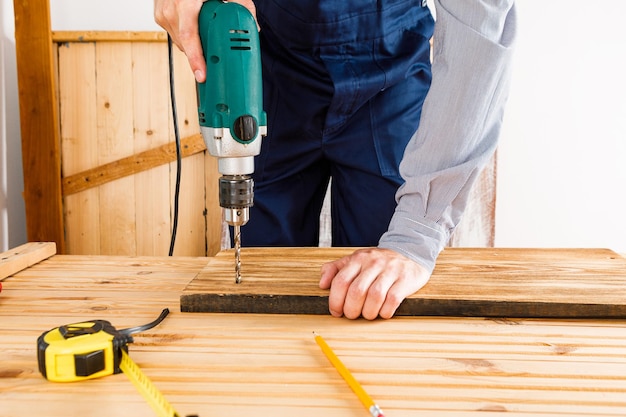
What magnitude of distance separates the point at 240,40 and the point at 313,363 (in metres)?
0.46

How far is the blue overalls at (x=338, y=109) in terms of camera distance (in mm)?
1069

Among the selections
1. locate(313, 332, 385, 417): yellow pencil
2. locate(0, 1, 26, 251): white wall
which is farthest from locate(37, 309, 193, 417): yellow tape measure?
locate(0, 1, 26, 251): white wall

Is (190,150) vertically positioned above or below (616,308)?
above

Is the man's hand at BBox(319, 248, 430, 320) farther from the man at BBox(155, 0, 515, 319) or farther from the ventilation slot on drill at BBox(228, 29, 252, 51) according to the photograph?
the ventilation slot on drill at BBox(228, 29, 252, 51)

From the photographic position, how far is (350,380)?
1.88 ft

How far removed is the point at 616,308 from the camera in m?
0.78

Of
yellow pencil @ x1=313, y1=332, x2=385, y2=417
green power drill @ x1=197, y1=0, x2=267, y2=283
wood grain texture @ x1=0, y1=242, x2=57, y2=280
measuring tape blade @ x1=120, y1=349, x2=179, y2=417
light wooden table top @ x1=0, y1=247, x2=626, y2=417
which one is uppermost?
green power drill @ x1=197, y1=0, x2=267, y2=283

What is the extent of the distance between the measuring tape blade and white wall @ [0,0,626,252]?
7.34ft

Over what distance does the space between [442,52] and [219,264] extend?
20.7 inches

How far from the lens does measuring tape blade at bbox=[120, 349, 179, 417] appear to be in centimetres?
48

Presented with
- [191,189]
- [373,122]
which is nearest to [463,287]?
[373,122]

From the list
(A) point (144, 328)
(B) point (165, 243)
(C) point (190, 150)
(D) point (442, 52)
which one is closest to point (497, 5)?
(D) point (442, 52)

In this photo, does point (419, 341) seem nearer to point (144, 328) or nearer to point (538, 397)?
point (538, 397)

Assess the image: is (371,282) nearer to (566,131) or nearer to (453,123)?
(453,123)
